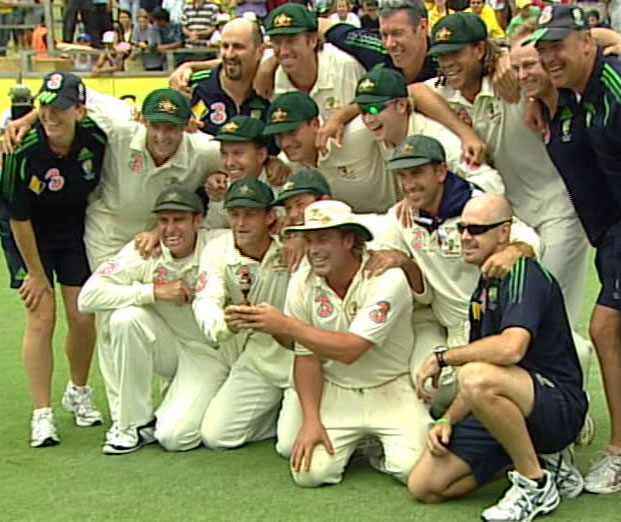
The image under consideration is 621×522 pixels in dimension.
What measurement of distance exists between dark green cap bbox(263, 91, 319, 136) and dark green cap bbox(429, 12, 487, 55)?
0.67m

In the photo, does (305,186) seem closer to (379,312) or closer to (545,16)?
(379,312)

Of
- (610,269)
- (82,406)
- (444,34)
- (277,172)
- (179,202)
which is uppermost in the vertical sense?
(444,34)

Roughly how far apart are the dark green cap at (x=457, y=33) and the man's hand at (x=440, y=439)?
5.56 feet

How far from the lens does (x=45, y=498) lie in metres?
5.09

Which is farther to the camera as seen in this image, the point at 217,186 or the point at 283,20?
the point at 217,186

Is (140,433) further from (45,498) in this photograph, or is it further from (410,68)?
(410,68)

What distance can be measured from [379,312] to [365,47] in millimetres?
1625

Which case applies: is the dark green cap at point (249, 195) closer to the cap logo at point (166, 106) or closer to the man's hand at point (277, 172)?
the man's hand at point (277, 172)

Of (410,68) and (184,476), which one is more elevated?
(410,68)

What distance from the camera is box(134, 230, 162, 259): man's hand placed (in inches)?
233

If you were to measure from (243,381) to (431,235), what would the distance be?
1.24m

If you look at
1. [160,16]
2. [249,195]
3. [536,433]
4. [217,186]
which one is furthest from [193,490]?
[160,16]

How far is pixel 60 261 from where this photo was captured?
6254 millimetres

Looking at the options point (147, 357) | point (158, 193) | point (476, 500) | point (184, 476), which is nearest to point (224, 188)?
point (158, 193)
